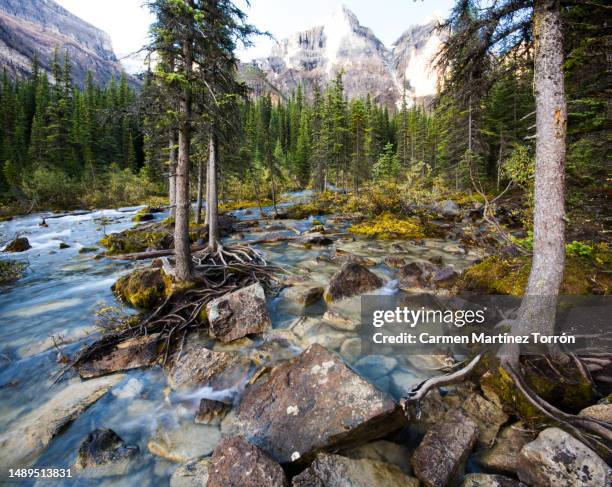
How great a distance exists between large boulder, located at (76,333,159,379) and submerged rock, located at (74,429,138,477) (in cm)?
174

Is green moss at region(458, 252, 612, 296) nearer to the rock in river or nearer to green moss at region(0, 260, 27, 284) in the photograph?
the rock in river

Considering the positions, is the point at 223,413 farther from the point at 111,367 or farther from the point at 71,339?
the point at 71,339

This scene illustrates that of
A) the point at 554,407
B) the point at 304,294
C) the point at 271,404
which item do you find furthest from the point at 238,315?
the point at 554,407

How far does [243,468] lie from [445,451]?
8.62ft

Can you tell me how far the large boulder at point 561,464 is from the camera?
323 centimetres

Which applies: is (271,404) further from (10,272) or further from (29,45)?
(29,45)

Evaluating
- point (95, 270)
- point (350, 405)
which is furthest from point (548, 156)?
point (95, 270)

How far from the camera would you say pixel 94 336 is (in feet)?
25.1

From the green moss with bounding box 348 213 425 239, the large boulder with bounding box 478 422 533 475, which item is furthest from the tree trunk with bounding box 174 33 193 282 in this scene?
the green moss with bounding box 348 213 425 239

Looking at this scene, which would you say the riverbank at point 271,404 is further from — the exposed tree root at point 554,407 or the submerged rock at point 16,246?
the submerged rock at point 16,246

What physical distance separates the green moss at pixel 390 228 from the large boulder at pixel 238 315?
12.5 metres

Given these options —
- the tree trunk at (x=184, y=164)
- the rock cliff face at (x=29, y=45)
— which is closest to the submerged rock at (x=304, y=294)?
the tree trunk at (x=184, y=164)

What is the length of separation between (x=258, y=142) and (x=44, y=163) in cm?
3334

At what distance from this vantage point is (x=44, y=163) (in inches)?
1629
